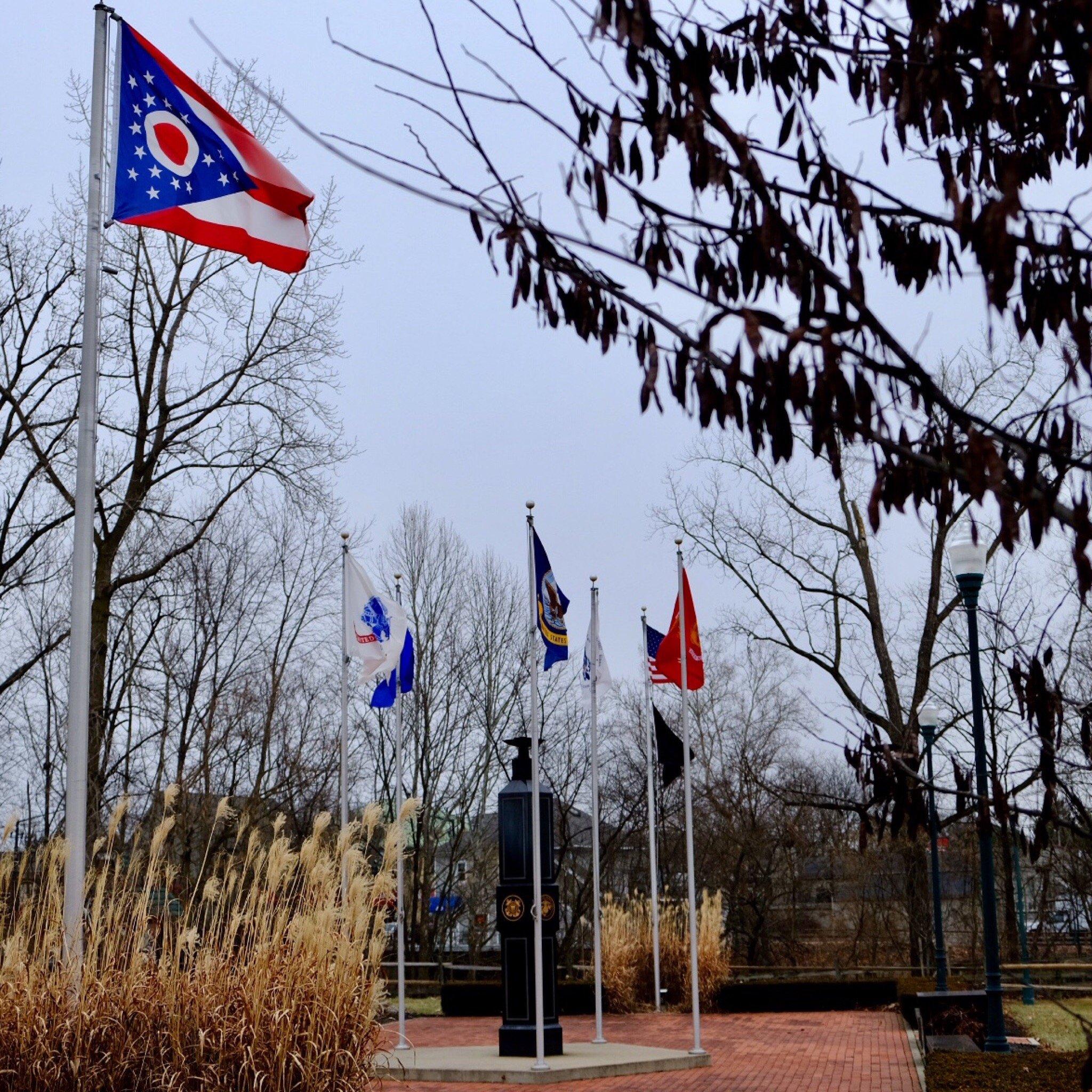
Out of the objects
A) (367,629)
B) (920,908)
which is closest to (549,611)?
(367,629)

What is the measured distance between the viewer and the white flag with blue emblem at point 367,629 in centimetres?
1432

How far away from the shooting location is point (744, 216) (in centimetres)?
346

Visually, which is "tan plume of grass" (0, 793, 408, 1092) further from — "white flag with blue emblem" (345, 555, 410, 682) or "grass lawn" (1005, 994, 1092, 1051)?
"grass lawn" (1005, 994, 1092, 1051)

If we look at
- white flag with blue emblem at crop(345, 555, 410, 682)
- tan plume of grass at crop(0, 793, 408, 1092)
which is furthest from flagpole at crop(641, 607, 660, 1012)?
tan plume of grass at crop(0, 793, 408, 1092)

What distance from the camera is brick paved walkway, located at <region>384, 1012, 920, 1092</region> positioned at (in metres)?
12.1

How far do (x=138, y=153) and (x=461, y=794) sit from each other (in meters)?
25.5

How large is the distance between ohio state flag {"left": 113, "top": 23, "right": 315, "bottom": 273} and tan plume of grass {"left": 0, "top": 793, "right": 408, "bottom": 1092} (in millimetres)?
3739

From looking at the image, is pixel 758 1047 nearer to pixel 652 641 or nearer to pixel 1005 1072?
pixel 652 641

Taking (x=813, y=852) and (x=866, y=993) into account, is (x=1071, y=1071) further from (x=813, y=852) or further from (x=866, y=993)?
(x=813, y=852)

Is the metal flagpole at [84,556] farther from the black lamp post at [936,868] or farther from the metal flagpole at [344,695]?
the black lamp post at [936,868]

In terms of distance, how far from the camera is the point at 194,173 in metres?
8.79

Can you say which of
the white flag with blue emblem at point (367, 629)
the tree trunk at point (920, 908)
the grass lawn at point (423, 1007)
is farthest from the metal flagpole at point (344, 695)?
the tree trunk at point (920, 908)

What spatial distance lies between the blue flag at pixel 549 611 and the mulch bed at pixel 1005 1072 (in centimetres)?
530

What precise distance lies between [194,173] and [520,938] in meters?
8.69
